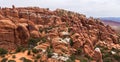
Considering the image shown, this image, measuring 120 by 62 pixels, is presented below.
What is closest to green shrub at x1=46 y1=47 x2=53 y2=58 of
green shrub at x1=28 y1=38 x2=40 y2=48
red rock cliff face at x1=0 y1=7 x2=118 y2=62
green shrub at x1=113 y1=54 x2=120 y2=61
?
red rock cliff face at x1=0 y1=7 x2=118 y2=62

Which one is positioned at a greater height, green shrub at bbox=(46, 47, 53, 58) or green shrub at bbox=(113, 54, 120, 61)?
green shrub at bbox=(46, 47, 53, 58)

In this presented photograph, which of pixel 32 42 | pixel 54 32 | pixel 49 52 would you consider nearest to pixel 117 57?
pixel 54 32

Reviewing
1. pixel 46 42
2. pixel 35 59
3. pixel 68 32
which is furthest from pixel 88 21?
pixel 35 59

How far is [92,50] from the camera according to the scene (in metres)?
89.6

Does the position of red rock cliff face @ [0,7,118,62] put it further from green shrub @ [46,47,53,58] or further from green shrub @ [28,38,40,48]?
green shrub @ [46,47,53,58]

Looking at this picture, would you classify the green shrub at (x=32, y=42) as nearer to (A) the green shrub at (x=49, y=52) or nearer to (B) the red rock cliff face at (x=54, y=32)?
(B) the red rock cliff face at (x=54, y=32)

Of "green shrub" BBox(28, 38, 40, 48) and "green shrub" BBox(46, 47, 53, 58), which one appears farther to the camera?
"green shrub" BBox(28, 38, 40, 48)

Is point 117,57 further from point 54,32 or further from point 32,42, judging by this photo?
point 32,42

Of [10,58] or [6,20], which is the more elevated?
[6,20]

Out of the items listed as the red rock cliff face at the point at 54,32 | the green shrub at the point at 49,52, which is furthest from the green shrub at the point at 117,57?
the green shrub at the point at 49,52

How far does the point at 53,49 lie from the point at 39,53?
330 centimetres

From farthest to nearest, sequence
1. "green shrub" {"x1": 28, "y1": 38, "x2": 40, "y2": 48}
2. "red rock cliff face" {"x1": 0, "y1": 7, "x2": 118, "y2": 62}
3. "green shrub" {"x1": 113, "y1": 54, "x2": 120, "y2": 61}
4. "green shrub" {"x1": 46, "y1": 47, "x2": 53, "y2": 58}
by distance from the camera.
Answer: "green shrub" {"x1": 113, "y1": 54, "x2": 120, "y2": 61} < "green shrub" {"x1": 28, "y1": 38, "x2": 40, "y2": 48} < "red rock cliff face" {"x1": 0, "y1": 7, "x2": 118, "y2": 62} < "green shrub" {"x1": 46, "y1": 47, "x2": 53, "y2": 58}

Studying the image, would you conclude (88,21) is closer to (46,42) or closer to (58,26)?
(58,26)

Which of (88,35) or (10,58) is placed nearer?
(10,58)
